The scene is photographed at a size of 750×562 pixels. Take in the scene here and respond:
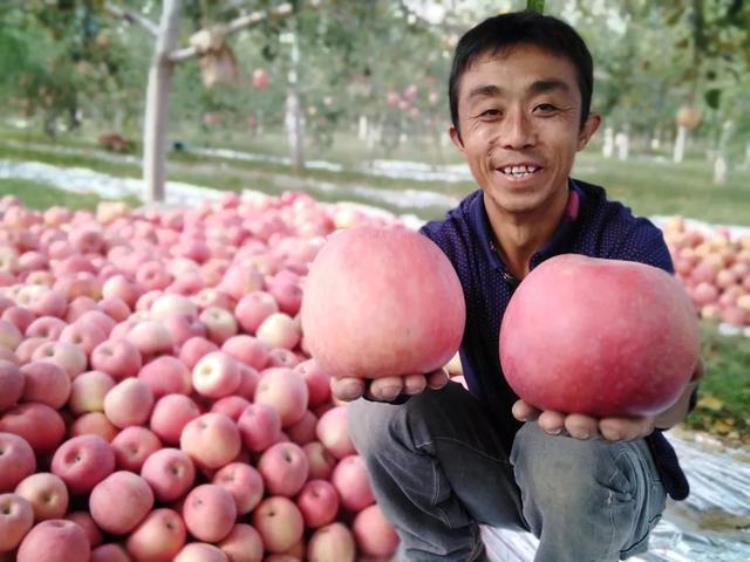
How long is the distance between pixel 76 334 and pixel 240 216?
6.33ft

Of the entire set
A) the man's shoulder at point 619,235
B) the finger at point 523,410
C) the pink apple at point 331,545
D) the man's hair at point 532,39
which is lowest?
the pink apple at point 331,545

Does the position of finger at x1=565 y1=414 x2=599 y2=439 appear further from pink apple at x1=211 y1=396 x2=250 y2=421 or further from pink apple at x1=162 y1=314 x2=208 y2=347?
pink apple at x1=162 y1=314 x2=208 y2=347

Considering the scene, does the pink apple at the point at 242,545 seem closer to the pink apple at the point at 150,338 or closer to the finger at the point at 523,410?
the pink apple at the point at 150,338

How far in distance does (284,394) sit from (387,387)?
83 centimetres

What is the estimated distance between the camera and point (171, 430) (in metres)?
1.78

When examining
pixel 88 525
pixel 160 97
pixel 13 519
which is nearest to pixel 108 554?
pixel 88 525

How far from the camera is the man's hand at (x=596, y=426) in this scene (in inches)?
40.1

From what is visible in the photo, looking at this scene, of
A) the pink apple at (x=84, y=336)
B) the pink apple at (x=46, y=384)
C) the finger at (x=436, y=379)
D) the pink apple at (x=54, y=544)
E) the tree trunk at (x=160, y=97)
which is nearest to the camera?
the finger at (x=436, y=379)

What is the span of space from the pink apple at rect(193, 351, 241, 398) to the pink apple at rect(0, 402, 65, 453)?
33 cm

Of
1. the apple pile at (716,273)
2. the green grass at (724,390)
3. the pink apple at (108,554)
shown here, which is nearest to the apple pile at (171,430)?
the pink apple at (108,554)

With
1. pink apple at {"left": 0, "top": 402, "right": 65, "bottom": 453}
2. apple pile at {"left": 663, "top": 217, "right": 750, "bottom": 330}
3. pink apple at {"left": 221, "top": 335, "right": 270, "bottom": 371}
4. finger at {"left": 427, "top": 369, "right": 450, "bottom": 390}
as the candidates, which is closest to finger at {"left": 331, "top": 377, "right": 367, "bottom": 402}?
finger at {"left": 427, "top": 369, "right": 450, "bottom": 390}

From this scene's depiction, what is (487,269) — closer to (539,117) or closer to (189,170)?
(539,117)

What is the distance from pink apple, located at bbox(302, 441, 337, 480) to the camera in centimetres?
188

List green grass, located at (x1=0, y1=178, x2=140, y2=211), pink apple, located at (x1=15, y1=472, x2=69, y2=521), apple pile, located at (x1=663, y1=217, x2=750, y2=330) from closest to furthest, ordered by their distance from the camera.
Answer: pink apple, located at (x1=15, y1=472, x2=69, y2=521), apple pile, located at (x1=663, y1=217, x2=750, y2=330), green grass, located at (x1=0, y1=178, x2=140, y2=211)
